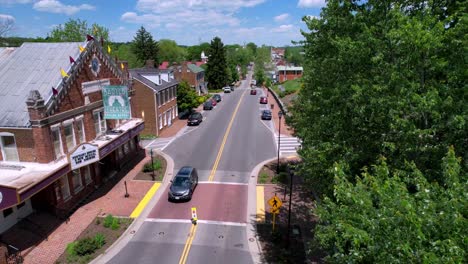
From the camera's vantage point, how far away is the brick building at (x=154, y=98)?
1558 inches

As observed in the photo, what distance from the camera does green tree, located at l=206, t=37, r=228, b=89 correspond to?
86375 millimetres

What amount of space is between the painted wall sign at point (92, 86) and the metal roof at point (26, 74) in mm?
1873

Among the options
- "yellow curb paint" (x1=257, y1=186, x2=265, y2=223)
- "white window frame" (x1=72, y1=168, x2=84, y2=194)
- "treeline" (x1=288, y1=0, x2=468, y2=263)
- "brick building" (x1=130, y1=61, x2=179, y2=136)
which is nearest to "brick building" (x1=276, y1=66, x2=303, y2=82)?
"brick building" (x1=130, y1=61, x2=179, y2=136)

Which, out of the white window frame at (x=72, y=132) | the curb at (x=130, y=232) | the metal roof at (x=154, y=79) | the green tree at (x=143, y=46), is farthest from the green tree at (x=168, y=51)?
the white window frame at (x=72, y=132)

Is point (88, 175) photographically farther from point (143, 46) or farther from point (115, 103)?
point (143, 46)

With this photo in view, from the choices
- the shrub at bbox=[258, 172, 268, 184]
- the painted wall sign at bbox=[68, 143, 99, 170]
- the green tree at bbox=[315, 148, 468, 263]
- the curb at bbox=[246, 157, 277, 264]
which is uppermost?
the green tree at bbox=[315, 148, 468, 263]

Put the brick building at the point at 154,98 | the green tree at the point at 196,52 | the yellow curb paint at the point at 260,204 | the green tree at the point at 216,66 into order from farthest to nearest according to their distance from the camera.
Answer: the green tree at the point at 196,52, the green tree at the point at 216,66, the brick building at the point at 154,98, the yellow curb paint at the point at 260,204

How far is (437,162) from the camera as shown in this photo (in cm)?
1058

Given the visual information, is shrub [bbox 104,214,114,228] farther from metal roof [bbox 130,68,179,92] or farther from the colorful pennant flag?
metal roof [bbox 130,68,179,92]

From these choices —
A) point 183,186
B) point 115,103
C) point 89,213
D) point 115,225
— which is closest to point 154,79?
point 115,103

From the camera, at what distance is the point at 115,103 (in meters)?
23.5

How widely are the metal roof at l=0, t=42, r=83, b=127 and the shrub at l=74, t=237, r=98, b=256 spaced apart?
7337mm

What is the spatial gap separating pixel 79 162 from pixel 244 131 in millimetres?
25287

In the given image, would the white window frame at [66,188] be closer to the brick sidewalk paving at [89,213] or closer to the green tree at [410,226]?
the brick sidewalk paving at [89,213]
